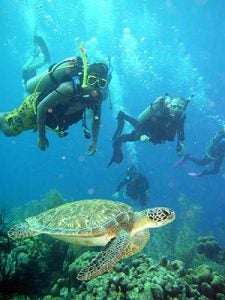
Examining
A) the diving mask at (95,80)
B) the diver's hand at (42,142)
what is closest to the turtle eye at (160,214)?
the diving mask at (95,80)

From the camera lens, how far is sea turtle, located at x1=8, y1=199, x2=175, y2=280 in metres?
4.82

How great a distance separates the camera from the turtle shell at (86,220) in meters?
5.19

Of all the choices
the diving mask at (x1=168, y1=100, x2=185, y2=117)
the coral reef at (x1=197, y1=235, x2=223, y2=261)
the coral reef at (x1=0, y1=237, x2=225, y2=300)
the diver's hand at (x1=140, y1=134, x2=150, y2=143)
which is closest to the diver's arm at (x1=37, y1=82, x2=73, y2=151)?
the coral reef at (x1=0, y1=237, x2=225, y2=300)

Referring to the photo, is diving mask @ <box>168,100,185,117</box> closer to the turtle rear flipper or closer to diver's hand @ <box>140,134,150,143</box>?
diver's hand @ <box>140,134,150,143</box>

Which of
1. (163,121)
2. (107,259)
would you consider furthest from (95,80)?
(163,121)

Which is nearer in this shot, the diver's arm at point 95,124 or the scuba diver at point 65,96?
the scuba diver at point 65,96

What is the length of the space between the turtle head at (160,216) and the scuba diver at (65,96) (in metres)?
2.39

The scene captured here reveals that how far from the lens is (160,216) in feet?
15.7

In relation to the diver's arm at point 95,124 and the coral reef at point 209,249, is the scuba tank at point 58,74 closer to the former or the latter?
the diver's arm at point 95,124

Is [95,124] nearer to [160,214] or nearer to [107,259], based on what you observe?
[160,214]

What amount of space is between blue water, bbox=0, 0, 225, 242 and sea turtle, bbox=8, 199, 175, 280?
20773 millimetres

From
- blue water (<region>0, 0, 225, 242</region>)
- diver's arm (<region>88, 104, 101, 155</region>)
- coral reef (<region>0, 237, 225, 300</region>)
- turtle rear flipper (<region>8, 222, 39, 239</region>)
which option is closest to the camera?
coral reef (<region>0, 237, 225, 300</region>)

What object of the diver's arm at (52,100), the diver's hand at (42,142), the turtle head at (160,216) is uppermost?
the diver's arm at (52,100)

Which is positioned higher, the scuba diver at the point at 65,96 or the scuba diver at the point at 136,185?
the scuba diver at the point at 65,96
